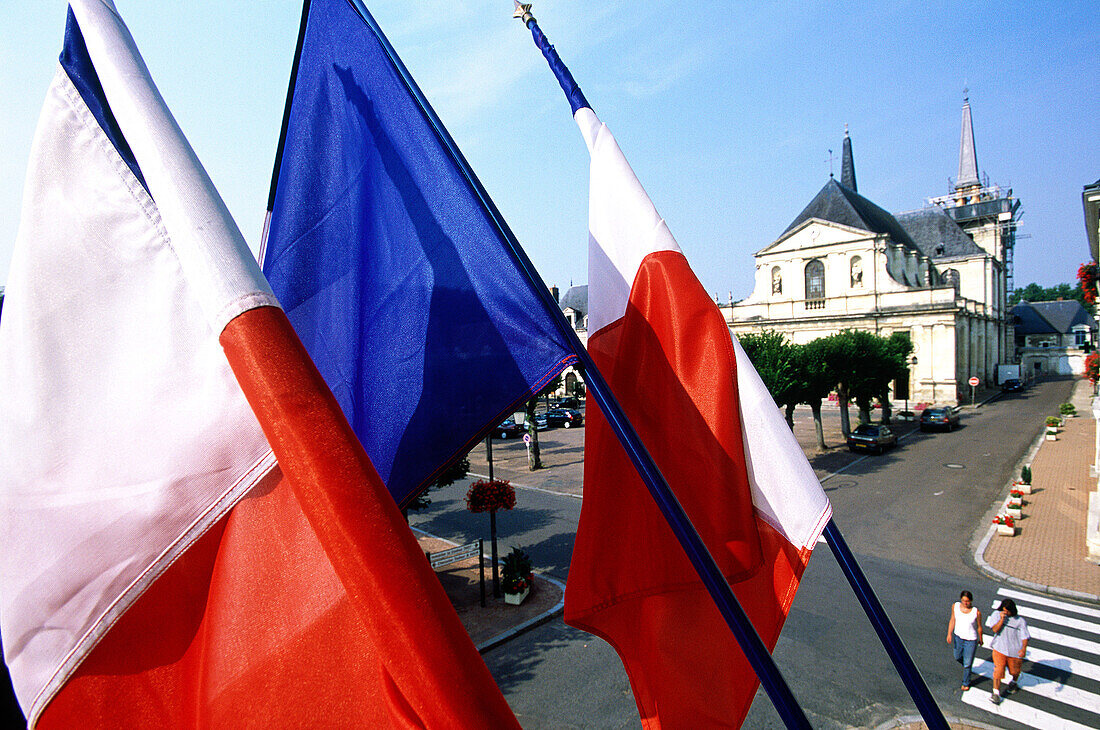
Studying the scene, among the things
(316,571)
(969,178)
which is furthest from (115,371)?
(969,178)

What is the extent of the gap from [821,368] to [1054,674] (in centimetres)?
1551

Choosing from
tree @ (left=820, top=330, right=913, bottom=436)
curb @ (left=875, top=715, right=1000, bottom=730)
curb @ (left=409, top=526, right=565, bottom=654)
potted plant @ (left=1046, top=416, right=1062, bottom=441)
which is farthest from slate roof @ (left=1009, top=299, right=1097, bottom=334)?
curb @ (left=409, top=526, right=565, bottom=654)

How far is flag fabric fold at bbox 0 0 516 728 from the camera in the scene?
156 cm

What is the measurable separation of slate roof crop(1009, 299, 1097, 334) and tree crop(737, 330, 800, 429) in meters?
70.9

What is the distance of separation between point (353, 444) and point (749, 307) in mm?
47824

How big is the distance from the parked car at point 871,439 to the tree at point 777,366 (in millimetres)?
5573

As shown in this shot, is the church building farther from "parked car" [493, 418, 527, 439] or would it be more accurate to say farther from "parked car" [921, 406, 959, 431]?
"parked car" [493, 418, 527, 439]

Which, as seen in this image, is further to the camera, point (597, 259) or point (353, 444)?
point (597, 259)

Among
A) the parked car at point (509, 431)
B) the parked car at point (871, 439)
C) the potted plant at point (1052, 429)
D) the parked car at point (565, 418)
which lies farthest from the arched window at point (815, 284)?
the parked car at point (509, 431)

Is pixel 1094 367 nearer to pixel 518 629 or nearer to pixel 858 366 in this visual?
pixel 858 366

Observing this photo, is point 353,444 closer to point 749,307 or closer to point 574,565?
point 574,565

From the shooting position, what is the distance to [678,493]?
9.00 feet

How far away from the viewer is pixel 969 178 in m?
64.6

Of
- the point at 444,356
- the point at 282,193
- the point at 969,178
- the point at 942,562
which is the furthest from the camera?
the point at 969,178
